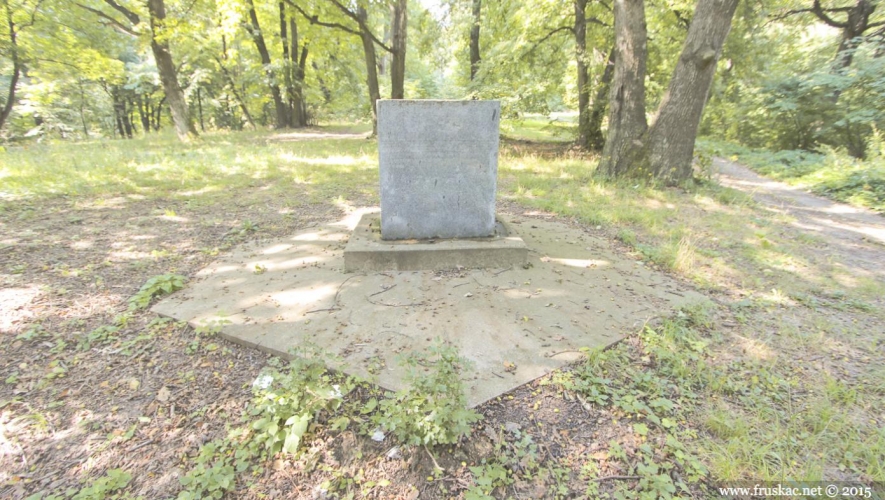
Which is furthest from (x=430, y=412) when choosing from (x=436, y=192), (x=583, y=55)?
(x=583, y=55)

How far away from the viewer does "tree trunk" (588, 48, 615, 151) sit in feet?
35.4

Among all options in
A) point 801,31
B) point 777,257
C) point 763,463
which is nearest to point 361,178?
point 777,257

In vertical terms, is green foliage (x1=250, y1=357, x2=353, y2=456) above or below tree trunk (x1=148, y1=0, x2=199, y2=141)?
below

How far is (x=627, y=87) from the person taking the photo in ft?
23.2

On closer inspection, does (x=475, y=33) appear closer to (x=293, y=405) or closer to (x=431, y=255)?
(x=431, y=255)

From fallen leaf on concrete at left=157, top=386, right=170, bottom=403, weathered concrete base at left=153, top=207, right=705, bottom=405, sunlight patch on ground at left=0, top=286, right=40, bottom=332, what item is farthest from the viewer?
sunlight patch on ground at left=0, top=286, right=40, bottom=332

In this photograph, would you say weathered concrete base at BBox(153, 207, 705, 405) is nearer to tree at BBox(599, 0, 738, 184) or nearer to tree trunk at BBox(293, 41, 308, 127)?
tree at BBox(599, 0, 738, 184)

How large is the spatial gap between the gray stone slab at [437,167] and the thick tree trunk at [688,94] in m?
4.39

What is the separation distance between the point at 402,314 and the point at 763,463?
2179 millimetres

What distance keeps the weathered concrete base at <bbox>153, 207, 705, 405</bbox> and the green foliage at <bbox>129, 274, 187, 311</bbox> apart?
11 cm

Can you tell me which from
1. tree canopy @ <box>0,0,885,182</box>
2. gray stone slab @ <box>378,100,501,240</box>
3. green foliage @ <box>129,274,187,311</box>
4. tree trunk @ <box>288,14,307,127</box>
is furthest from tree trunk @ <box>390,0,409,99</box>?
green foliage @ <box>129,274,187,311</box>

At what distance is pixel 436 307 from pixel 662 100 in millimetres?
6156

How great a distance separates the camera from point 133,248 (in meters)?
4.23

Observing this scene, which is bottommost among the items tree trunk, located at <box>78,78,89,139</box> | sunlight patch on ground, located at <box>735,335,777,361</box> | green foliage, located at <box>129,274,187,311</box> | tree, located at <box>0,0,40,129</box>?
sunlight patch on ground, located at <box>735,335,777,361</box>
